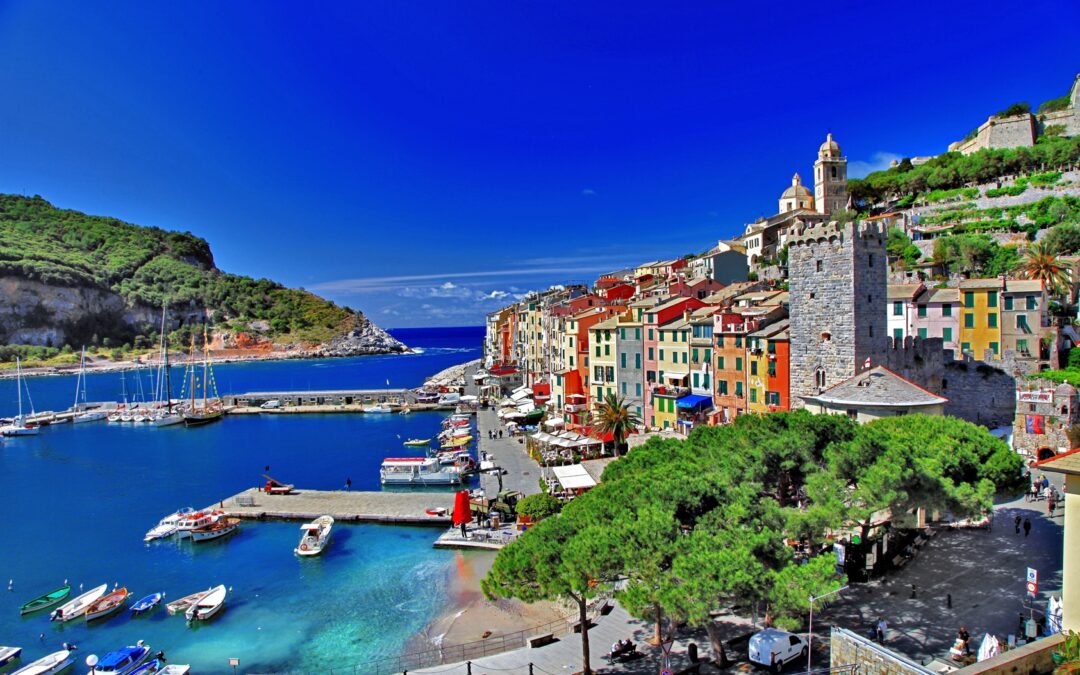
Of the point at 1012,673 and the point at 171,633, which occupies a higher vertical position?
the point at 1012,673

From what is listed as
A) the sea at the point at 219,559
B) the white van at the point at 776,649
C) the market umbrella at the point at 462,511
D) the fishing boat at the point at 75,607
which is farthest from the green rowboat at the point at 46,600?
the white van at the point at 776,649

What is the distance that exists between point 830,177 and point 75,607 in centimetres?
9114

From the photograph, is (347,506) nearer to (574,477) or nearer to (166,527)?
(166,527)

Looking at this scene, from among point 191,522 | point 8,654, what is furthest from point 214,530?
point 8,654

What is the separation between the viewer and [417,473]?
47.0 metres

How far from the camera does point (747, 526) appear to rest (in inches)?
632

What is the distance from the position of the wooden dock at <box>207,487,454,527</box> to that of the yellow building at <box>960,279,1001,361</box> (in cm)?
3333

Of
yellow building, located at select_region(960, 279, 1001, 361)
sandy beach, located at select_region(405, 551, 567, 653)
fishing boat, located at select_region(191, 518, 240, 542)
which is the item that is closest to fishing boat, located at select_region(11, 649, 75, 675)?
sandy beach, located at select_region(405, 551, 567, 653)

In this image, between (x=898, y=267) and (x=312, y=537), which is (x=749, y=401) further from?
(x=898, y=267)

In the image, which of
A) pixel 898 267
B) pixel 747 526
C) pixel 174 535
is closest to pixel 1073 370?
pixel 898 267

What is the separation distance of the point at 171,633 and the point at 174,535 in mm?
13645

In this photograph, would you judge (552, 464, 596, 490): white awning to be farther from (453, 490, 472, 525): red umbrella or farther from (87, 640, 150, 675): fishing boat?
(87, 640, 150, 675): fishing boat

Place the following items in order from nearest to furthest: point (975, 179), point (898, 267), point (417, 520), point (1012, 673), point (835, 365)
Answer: point (1012, 673), point (835, 365), point (417, 520), point (898, 267), point (975, 179)

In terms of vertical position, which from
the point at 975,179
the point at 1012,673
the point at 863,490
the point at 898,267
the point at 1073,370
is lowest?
the point at 1012,673
